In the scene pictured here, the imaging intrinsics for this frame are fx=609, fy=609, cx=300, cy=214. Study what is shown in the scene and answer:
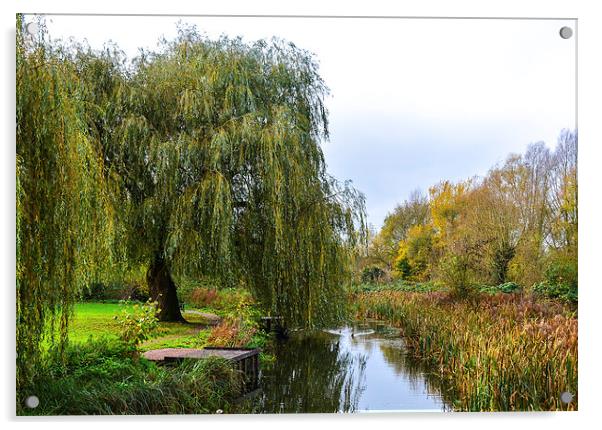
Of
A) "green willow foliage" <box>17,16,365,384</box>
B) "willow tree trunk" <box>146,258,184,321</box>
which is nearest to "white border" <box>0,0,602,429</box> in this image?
"green willow foliage" <box>17,16,365,384</box>

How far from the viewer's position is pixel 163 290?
4539 millimetres

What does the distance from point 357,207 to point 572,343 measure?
1.84 meters

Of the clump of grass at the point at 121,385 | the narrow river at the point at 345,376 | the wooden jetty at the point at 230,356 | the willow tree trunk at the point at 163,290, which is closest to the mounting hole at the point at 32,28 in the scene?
the willow tree trunk at the point at 163,290

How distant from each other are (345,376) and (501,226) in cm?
162

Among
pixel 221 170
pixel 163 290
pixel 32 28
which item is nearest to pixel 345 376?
pixel 163 290

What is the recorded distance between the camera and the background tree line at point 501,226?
442 cm

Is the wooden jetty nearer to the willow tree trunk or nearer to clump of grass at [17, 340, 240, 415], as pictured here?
clump of grass at [17, 340, 240, 415]

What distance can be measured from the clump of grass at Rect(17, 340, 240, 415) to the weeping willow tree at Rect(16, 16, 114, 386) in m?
0.20

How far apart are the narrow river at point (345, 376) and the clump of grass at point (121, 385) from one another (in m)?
0.27

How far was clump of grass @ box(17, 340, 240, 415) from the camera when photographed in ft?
13.6

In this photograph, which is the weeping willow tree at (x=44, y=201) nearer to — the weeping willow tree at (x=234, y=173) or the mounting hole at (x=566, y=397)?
the weeping willow tree at (x=234, y=173)

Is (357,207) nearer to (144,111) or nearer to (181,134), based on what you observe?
(181,134)
